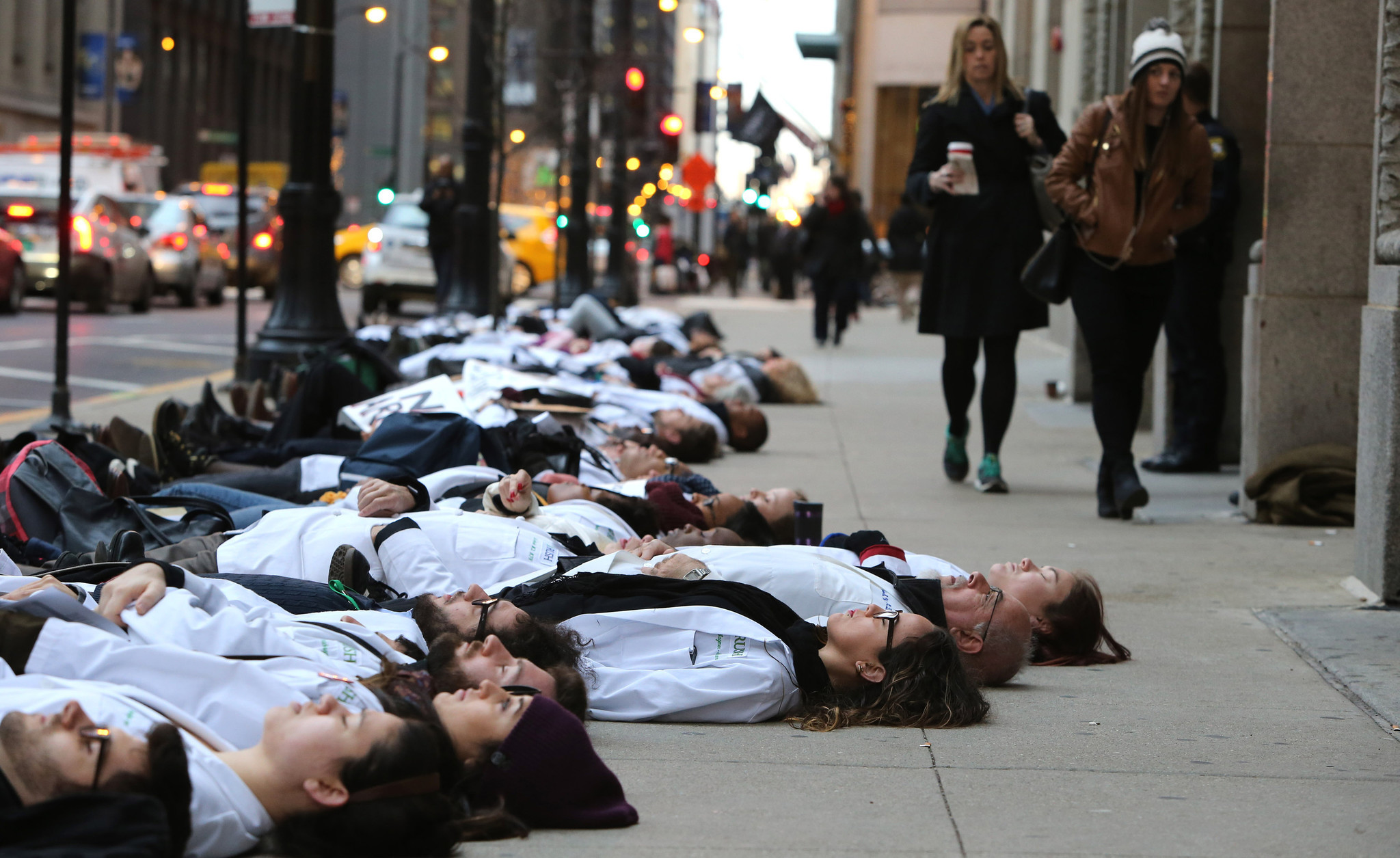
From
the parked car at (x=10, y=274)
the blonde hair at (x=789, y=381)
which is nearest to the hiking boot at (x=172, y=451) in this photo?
the blonde hair at (x=789, y=381)

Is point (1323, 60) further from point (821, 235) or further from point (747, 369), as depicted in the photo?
point (821, 235)

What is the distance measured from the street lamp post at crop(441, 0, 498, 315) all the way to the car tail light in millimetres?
5585

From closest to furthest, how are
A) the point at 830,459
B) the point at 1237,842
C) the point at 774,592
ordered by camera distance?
the point at 1237,842 → the point at 774,592 → the point at 830,459

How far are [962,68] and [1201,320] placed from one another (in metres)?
2.05

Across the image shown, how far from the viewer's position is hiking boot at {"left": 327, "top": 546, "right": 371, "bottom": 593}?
4.85 metres

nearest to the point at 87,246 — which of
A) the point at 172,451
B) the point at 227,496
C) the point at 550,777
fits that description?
the point at 172,451

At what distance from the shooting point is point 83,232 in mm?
22422

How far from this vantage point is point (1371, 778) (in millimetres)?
3918

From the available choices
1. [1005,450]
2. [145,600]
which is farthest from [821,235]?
[145,600]

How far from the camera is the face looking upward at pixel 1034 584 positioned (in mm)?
5098

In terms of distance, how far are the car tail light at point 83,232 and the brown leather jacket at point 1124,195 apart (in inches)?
695

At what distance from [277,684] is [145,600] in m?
0.51

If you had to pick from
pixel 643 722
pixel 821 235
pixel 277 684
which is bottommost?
pixel 643 722

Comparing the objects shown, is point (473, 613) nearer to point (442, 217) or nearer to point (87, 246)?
point (442, 217)
